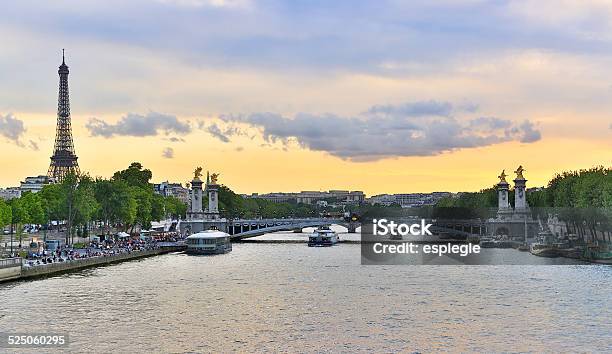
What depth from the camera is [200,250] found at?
9075 cm

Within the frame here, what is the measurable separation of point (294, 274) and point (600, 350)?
105 feet

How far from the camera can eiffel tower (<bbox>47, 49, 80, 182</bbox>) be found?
14425 cm

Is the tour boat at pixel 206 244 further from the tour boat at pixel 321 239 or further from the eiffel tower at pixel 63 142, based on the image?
the eiffel tower at pixel 63 142

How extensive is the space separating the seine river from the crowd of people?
2266mm

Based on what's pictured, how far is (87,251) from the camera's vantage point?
238ft

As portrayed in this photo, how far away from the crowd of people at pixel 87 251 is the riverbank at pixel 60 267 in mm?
336

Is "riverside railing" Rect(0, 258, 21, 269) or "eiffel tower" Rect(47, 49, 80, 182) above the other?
"eiffel tower" Rect(47, 49, 80, 182)

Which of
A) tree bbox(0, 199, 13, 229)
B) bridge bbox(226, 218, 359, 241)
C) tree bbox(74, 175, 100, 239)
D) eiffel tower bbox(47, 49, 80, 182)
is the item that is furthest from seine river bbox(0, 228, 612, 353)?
eiffel tower bbox(47, 49, 80, 182)

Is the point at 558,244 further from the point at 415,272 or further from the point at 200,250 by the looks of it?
the point at 200,250

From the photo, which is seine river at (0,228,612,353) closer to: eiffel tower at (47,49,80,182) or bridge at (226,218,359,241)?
bridge at (226,218,359,241)

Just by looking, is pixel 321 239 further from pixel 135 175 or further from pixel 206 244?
pixel 135 175

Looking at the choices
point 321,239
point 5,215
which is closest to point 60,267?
point 5,215

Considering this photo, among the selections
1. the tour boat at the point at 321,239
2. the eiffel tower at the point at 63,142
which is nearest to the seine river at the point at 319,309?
the tour boat at the point at 321,239

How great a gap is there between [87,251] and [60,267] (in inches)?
378
